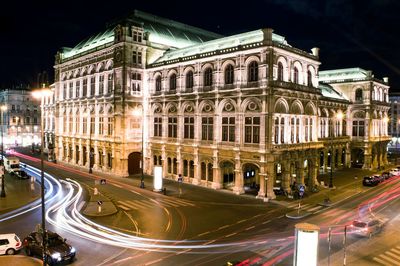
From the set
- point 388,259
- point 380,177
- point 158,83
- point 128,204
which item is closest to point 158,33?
point 158,83

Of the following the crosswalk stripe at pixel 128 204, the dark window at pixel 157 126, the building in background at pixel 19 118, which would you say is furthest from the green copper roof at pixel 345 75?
the building in background at pixel 19 118

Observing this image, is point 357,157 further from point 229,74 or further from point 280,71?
point 229,74

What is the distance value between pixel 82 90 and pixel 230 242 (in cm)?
5323

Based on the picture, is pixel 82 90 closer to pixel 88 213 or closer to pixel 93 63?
pixel 93 63

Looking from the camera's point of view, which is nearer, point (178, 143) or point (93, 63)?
point (178, 143)

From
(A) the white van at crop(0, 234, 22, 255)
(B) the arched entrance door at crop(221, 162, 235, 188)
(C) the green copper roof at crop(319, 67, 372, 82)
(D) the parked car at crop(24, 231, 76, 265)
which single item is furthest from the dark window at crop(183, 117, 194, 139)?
(C) the green copper roof at crop(319, 67, 372, 82)

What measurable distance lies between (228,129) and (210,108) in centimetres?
457

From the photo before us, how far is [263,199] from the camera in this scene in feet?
136

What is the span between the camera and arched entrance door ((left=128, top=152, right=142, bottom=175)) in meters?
59.9

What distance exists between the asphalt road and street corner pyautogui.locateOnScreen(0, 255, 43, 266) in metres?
2.54

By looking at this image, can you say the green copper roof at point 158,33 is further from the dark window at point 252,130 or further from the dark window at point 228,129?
the dark window at point 252,130

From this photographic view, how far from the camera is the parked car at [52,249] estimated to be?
22.0 m

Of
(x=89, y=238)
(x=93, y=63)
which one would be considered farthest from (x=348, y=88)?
(x=89, y=238)

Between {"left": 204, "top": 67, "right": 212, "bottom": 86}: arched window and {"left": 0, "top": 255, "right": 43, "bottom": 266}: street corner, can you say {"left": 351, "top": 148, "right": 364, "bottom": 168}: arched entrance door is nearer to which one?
{"left": 204, "top": 67, "right": 212, "bottom": 86}: arched window
